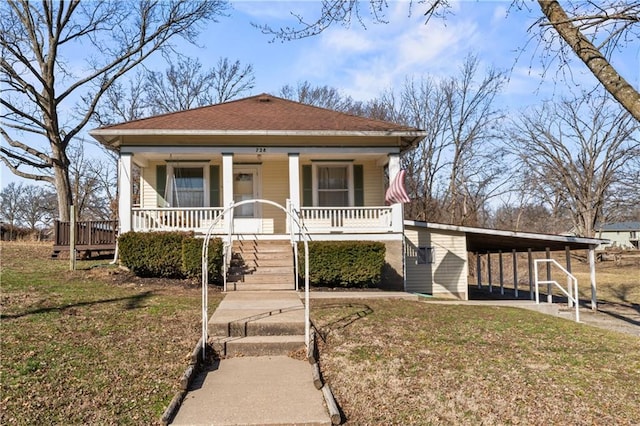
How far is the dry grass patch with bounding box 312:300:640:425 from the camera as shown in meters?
5.24

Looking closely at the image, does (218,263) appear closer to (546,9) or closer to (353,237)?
(353,237)

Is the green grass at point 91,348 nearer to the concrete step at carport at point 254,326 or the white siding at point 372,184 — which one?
the concrete step at carport at point 254,326

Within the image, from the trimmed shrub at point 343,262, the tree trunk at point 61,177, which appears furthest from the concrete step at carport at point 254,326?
the tree trunk at point 61,177

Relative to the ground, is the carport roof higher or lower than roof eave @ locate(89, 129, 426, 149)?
lower

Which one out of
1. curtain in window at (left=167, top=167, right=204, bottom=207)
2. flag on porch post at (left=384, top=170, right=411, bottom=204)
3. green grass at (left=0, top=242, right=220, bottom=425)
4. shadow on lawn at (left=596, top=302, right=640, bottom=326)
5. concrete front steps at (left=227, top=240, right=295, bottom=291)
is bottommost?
shadow on lawn at (left=596, top=302, right=640, bottom=326)

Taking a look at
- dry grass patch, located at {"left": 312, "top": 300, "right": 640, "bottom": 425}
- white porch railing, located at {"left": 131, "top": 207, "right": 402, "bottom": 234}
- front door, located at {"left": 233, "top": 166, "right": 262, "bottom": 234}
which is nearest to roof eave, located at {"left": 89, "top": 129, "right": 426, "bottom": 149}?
white porch railing, located at {"left": 131, "top": 207, "right": 402, "bottom": 234}

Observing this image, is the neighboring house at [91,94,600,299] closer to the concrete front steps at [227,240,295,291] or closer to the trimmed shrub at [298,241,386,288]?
the concrete front steps at [227,240,295,291]

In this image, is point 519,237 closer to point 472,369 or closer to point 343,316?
point 343,316

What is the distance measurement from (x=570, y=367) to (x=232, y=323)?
4889mm

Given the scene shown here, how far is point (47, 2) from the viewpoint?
69.5 feet

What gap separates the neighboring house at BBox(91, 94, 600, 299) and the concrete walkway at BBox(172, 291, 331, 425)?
469 cm

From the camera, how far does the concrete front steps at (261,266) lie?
11.5 metres

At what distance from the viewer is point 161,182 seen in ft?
51.8

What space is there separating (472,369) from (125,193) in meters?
10.8
